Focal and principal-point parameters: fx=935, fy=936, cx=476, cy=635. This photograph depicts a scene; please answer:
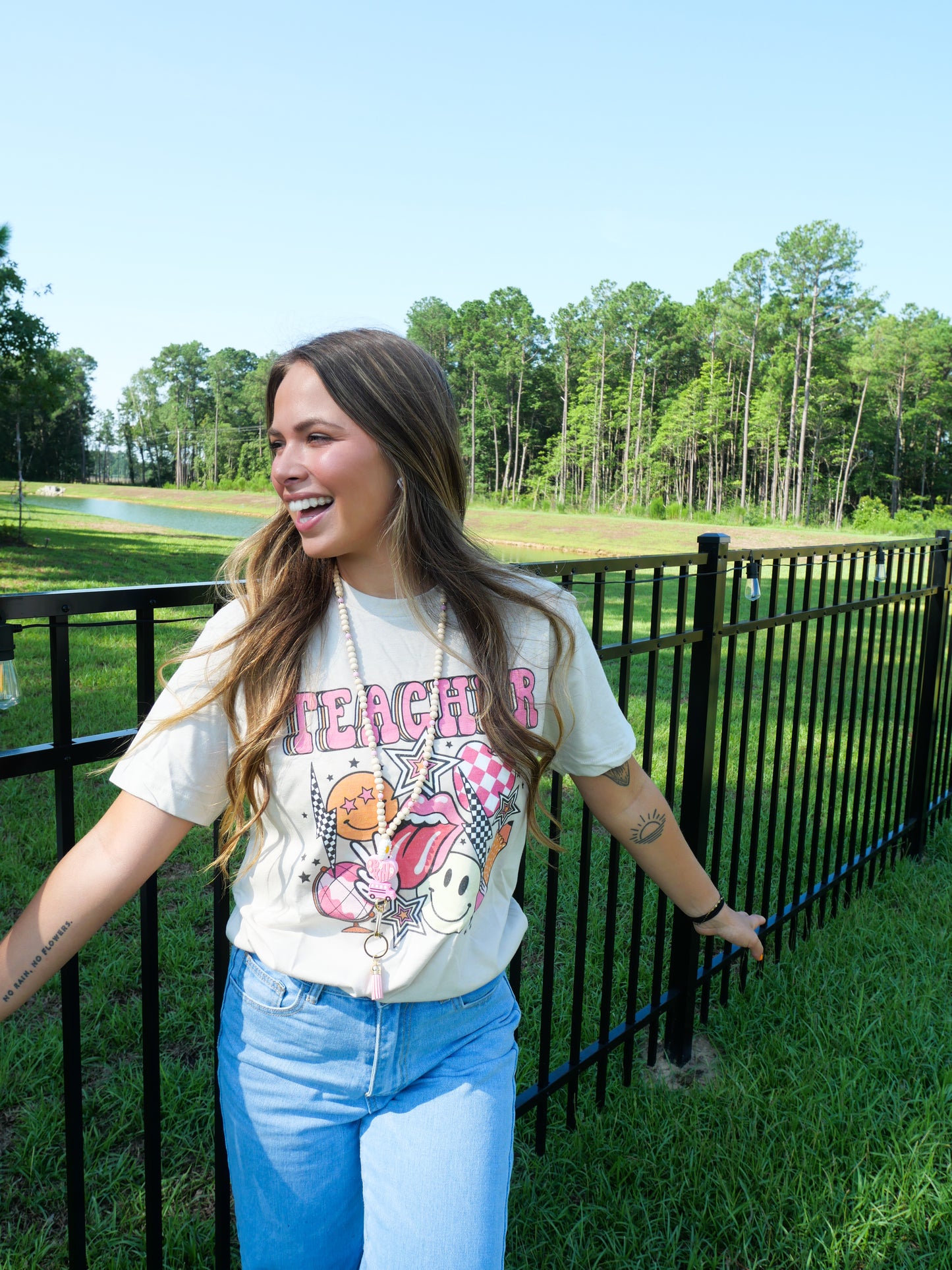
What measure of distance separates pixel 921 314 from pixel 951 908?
213 ft

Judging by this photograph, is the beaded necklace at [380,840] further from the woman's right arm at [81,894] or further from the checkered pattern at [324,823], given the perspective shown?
the woman's right arm at [81,894]

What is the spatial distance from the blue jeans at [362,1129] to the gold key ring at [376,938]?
0.25 ft

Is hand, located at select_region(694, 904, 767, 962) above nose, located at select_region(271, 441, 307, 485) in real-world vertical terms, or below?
below

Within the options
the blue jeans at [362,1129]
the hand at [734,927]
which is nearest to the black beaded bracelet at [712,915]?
the hand at [734,927]

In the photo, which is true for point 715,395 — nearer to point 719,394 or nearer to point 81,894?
point 719,394

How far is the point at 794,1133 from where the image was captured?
95.1 inches

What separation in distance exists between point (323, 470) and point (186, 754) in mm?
440

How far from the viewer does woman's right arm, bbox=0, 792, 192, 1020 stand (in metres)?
1.21

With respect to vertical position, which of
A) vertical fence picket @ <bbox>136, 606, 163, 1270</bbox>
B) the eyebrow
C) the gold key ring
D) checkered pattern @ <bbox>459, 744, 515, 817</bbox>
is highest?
the eyebrow

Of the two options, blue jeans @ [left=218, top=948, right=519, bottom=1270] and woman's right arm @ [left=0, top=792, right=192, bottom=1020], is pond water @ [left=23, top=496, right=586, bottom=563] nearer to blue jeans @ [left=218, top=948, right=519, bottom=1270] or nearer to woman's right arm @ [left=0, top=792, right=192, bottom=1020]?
blue jeans @ [left=218, top=948, right=519, bottom=1270]

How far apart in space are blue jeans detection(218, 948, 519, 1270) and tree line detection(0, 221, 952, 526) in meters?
46.2

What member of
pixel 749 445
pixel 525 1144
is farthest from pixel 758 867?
pixel 749 445

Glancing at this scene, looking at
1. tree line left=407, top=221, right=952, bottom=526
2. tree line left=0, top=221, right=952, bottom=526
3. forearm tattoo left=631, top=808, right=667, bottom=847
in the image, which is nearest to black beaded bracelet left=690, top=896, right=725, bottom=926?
forearm tattoo left=631, top=808, right=667, bottom=847

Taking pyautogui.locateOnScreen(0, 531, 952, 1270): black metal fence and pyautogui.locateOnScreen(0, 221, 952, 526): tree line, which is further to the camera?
pyautogui.locateOnScreen(0, 221, 952, 526): tree line
